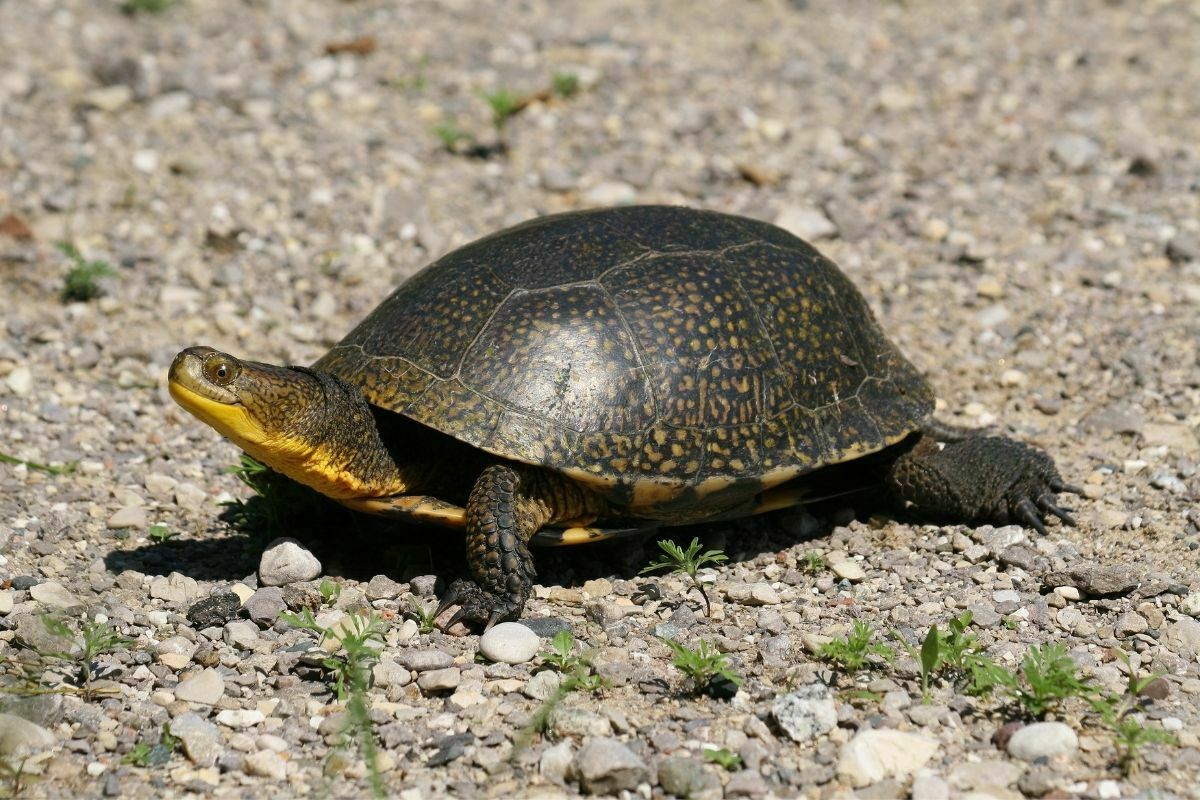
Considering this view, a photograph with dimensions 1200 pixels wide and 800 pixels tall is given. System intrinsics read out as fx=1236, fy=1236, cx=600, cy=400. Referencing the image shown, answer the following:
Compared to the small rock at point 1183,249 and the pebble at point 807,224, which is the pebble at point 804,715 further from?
the small rock at point 1183,249

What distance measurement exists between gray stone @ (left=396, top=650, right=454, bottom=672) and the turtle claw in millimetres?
227

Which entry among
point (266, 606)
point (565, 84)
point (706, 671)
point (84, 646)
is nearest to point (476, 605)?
point (266, 606)

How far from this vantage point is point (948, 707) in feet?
12.7

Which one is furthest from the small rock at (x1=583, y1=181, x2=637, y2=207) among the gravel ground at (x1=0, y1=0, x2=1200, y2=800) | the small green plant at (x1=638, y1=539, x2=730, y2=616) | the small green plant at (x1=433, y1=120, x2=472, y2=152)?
the small green plant at (x1=638, y1=539, x2=730, y2=616)

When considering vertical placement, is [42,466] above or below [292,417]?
below

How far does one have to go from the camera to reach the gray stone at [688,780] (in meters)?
3.52

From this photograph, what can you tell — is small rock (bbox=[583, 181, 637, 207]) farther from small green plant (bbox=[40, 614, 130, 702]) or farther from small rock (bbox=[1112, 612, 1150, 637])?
small green plant (bbox=[40, 614, 130, 702])

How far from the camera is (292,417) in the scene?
4.50 meters

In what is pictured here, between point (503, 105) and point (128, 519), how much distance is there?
4050mm

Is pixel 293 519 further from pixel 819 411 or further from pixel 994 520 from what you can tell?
pixel 994 520

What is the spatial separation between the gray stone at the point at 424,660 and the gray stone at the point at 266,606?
1.72ft

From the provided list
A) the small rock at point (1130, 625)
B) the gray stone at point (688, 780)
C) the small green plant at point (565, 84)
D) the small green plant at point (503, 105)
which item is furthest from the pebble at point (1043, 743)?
the small green plant at point (565, 84)

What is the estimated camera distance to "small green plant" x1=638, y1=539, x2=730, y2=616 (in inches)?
179

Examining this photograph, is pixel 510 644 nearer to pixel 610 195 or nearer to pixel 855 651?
pixel 855 651
